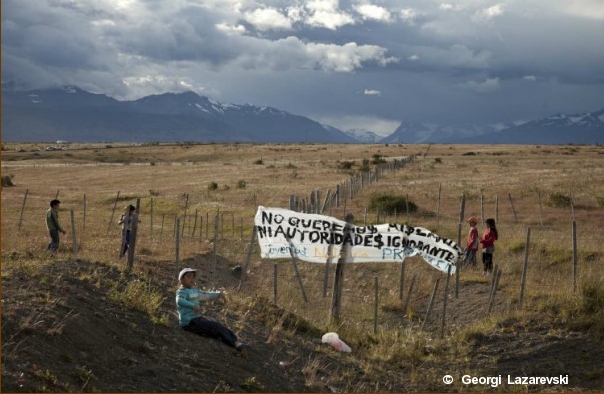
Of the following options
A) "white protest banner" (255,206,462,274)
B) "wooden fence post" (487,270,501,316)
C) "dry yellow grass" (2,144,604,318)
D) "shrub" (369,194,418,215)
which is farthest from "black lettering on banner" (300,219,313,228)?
"shrub" (369,194,418,215)

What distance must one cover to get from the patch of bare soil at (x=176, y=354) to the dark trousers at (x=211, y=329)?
124 mm

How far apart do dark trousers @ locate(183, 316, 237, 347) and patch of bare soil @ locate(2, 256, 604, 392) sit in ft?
0.41

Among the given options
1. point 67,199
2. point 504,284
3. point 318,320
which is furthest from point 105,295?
point 67,199

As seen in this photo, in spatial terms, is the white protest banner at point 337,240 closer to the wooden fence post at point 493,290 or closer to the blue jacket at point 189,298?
the wooden fence post at point 493,290

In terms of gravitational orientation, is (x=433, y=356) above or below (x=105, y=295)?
below

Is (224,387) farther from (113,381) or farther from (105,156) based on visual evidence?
(105,156)

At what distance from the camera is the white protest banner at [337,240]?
15531 mm

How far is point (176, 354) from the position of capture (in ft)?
32.9

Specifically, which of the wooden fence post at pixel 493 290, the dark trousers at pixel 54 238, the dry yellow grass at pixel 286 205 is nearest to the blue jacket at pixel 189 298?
the dry yellow grass at pixel 286 205

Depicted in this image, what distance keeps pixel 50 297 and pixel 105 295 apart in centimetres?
143

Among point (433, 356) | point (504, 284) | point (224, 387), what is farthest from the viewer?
point (504, 284)

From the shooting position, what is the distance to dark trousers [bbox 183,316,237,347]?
1077 centimetres

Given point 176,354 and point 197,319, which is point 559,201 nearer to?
point 197,319

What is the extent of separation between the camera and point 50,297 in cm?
1020
